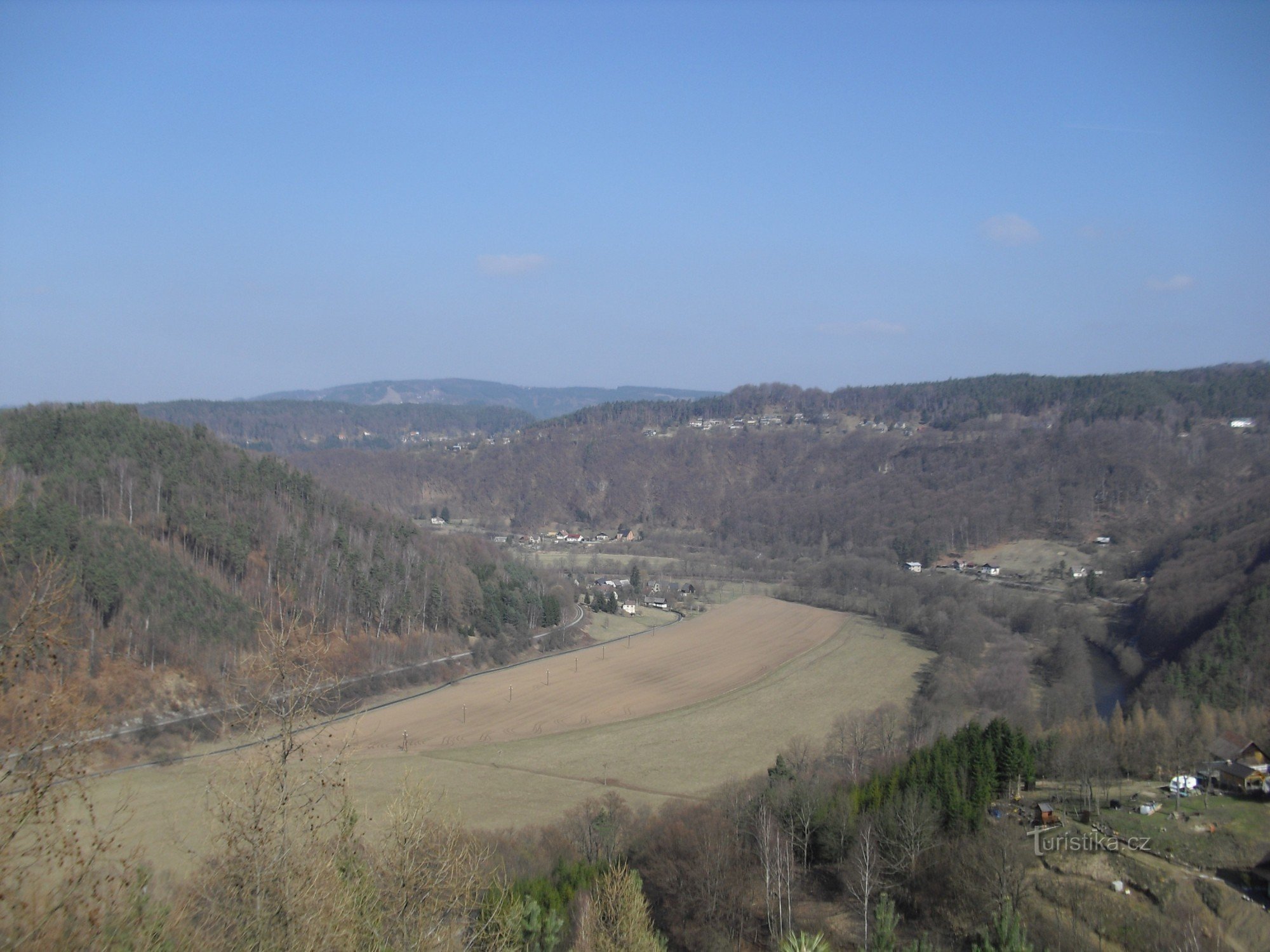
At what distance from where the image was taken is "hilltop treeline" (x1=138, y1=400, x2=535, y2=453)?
15788cm

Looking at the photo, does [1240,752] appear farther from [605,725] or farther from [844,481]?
[844,481]

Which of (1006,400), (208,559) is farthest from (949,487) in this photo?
(208,559)

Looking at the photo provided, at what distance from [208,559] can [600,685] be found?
22323 millimetres

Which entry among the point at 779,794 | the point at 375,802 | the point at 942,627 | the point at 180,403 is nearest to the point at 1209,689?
the point at 942,627

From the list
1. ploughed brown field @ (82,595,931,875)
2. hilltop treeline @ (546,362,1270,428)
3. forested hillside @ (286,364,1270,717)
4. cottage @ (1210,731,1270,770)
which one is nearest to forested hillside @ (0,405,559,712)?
ploughed brown field @ (82,595,931,875)

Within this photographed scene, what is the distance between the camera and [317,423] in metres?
180

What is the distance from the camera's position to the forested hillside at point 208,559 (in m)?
35.5

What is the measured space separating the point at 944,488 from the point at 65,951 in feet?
310

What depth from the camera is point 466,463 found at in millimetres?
126125

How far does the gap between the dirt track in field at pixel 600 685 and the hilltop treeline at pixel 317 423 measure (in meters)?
113

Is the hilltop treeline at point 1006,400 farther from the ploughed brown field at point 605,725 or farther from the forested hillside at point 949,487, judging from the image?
the ploughed brown field at point 605,725

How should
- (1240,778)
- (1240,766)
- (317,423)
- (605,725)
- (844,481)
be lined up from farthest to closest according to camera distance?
(317,423)
(844,481)
(605,725)
(1240,766)
(1240,778)

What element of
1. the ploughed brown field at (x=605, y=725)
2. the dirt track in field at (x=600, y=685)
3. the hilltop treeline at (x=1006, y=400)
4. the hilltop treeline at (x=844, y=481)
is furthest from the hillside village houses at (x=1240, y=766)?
the hilltop treeline at (x=1006, y=400)

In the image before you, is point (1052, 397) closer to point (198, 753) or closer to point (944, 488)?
point (944, 488)
